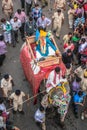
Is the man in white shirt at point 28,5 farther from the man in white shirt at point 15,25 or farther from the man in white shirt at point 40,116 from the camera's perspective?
the man in white shirt at point 40,116

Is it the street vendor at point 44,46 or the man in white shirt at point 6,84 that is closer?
the man in white shirt at point 6,84

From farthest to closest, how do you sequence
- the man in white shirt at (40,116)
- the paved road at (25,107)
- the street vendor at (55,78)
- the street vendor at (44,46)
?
the street vendor at (44,46), the paved road at (25,107), the street vendor at (55,78), the man in white shirt at (40,116)

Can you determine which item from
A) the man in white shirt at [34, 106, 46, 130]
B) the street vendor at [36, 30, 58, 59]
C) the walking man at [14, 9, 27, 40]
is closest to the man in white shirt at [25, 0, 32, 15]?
the walking man at [14, 9, 27, 40]

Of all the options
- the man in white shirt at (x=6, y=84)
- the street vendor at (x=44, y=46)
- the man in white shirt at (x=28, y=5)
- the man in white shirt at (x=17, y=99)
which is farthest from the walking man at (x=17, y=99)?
the man in white shirt at (x=28, y=5)

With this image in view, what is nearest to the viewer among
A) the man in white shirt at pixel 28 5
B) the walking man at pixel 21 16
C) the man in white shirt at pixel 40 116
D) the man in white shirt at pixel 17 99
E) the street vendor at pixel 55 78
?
the man in white shirt at pixel 40 116

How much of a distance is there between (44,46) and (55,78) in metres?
1.48

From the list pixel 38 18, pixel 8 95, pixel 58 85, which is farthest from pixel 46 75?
pixel 38 18

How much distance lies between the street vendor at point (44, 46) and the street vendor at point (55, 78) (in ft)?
3.48

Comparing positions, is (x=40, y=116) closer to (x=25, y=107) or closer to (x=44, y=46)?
(x=25, y=107)

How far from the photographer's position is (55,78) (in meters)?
12.0

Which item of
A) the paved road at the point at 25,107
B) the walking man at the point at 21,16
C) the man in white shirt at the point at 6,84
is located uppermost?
the walking man at the point at 21,16

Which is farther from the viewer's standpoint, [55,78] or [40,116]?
[55,78]

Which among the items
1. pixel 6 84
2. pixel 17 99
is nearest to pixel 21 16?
pixel 6 84

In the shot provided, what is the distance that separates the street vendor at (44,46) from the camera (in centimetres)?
1288
